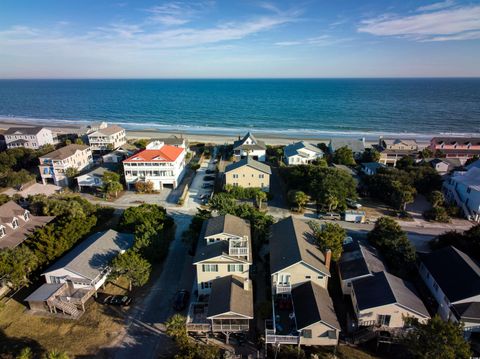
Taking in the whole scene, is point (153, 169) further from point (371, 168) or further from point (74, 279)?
point (371, 168)

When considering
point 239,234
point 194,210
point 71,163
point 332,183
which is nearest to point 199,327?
point 239,234

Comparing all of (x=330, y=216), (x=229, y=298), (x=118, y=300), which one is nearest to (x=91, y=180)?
(x=118, y=300)

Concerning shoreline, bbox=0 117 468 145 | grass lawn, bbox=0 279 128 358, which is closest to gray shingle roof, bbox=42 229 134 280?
grass lawn, bbox=0 279 128 358

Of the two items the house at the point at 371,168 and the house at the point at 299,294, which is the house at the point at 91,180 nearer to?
the house at the point at 299,294

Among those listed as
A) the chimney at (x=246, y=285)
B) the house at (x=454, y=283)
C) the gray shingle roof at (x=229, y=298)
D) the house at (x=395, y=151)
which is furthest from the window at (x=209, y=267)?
the house at (x=395, y=151)

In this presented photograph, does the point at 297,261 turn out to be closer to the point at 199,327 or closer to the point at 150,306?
the point at 199,327

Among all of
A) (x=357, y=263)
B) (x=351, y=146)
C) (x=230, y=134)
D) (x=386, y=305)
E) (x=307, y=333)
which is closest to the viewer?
(x=307, y=333)
